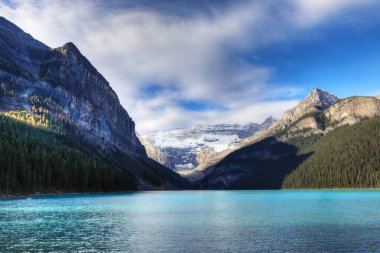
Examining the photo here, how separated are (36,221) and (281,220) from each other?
45741 millimetres

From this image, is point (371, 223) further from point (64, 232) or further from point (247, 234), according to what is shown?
point (64, 232)

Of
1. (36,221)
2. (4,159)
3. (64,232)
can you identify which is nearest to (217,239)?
(64,232)

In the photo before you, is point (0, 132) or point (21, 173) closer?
point (21, 173)

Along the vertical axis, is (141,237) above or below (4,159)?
below

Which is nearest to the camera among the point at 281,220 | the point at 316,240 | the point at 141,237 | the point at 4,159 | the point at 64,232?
the point at 316,240

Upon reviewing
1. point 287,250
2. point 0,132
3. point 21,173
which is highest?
point 0,132

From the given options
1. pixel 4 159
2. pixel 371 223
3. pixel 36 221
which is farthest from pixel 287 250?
pixel 4 159

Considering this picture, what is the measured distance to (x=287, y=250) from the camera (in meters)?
42.6

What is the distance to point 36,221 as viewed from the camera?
234ft

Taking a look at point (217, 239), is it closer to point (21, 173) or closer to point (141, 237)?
point (141, 237)

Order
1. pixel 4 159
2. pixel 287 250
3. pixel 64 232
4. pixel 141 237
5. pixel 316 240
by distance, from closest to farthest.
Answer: pixel 287 250 → pixel 316 240 → pixel 141 237 → pixel 64 232 → pixel 4 159

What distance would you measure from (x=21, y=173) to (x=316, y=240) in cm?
15081

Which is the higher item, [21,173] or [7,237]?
[21,173]

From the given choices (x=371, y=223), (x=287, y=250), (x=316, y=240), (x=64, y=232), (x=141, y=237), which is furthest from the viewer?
(x=371, y=223)
